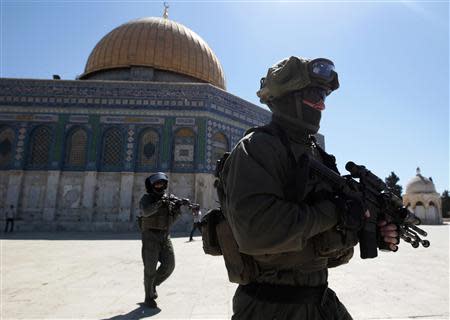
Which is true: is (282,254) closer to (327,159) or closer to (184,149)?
(327,159)

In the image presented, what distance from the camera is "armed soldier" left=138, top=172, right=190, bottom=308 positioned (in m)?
4.31

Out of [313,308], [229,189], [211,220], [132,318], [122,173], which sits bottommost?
[132,318]

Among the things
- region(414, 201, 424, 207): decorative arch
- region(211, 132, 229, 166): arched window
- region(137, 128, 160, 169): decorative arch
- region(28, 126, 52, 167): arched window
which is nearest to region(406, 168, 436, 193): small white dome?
region(414, 201, 424, 207): decorative arch

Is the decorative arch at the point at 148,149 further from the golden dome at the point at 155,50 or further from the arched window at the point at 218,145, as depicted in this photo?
the golden dome at the point at 155,50

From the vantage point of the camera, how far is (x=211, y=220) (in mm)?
1768

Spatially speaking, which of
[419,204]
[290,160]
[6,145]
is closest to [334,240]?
[290,160]

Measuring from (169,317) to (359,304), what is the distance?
2.28 metres

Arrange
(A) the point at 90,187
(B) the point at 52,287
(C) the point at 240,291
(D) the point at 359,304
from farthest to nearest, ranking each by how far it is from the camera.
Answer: (A) the point at 90,187, (B) the point at 52,287, (D) the point at 359,304, (C) the point at 240,291

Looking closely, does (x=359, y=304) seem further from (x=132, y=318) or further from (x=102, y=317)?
(x=102, y=317)

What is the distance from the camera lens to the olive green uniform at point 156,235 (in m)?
4.36

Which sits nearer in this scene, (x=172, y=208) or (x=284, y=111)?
(x=284, y=111)

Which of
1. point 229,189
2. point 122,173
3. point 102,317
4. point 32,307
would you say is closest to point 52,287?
point 32,307

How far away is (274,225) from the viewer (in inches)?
51.9

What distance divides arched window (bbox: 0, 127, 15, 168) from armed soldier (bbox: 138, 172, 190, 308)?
1643cm
